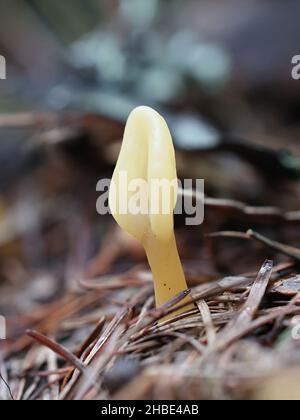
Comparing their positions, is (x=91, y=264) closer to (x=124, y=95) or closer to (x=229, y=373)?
(x=124, y=95)

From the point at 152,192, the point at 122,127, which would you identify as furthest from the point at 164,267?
the point at 122,127

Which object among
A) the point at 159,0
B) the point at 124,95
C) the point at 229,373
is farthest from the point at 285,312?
the point at 159,0

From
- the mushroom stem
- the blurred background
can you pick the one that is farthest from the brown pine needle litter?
the blurred background

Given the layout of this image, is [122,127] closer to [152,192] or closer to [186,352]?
[152,192]

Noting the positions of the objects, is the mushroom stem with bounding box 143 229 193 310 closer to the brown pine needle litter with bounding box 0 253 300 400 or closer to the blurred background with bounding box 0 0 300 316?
the brown pine needle litter with bounding box 0 253 300 400

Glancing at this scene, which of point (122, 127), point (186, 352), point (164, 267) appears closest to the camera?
point (186, 352)
